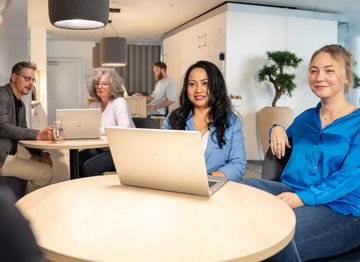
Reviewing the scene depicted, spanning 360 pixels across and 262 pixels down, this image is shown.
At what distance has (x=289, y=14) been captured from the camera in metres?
6.92

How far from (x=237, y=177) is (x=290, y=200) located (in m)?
0.46

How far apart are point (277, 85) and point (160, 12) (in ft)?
8.84

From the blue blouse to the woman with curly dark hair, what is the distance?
0.29m

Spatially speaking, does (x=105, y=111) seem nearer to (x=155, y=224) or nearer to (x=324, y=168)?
(x=324, y=168)

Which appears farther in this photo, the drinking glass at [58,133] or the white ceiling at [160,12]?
the white ceiling at [160,12]

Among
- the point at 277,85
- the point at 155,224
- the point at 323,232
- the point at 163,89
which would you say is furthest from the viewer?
the point at 163,89

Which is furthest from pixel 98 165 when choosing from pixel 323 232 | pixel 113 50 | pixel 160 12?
pixel 160 12

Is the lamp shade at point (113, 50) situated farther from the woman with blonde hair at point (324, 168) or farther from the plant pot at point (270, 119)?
the woman with blonde hair at point (324, 168)

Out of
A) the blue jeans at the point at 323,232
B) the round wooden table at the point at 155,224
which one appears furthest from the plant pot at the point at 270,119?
the round wooden table at the point at 155,224

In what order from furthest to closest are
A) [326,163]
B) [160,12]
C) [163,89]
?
[160,12] < [163,89] < [326,163]

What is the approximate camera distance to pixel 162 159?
4.52 ft

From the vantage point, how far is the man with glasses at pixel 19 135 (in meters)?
3.08

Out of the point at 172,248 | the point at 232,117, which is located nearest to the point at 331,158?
the point at 232,117

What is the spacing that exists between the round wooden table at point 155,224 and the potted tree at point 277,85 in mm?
4934
